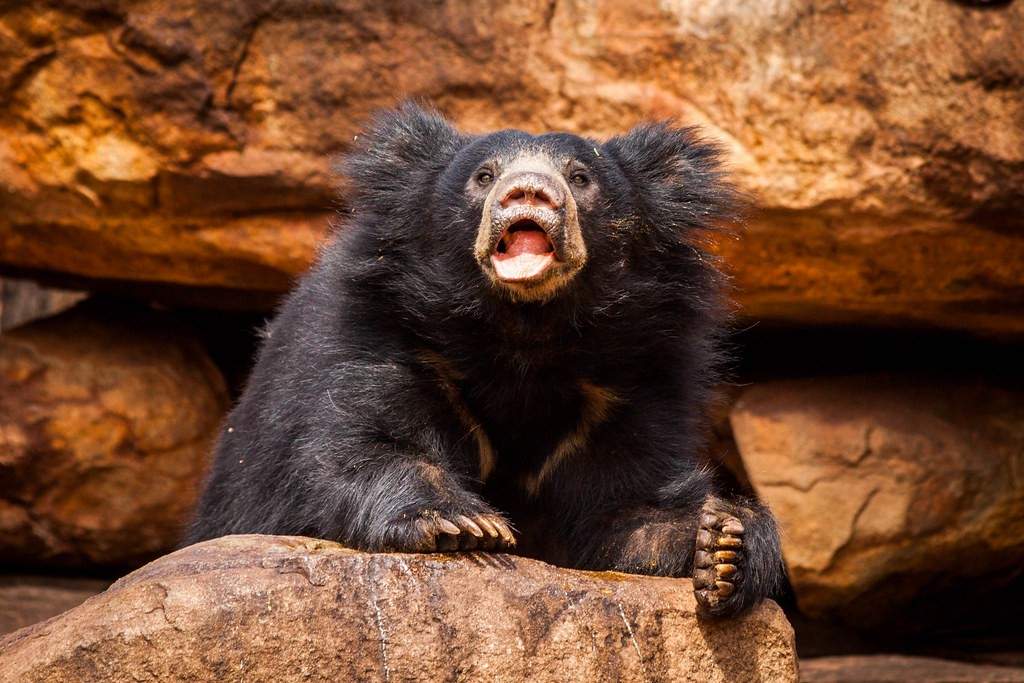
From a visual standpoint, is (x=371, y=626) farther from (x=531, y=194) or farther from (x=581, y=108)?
(x=581, y=108)

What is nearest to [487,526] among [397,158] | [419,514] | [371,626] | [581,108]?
[419,514]

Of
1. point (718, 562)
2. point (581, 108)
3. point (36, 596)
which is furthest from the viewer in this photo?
point (36, 596)

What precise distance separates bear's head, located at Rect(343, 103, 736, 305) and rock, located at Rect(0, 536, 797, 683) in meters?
1.08

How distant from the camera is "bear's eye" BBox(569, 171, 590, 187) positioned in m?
4.57

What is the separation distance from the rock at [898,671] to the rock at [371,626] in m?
2.24

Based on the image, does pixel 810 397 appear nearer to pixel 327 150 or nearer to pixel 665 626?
pixel 327 150

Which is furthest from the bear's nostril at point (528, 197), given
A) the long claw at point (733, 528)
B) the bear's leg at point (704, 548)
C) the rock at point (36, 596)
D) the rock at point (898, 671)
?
the rock at point (36, 596)

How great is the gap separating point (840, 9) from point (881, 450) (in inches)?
81.9

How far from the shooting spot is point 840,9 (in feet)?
19.0

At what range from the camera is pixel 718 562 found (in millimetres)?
3762

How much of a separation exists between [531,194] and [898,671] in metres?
2.90

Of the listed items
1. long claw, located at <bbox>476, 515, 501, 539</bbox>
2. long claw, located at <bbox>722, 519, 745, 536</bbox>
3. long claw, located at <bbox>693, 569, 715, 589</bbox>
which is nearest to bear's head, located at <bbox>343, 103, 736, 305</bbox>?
long claw, located at <bbox>476, 515, 501, 539</bbox>

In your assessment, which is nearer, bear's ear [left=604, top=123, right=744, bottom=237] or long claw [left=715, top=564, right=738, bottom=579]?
long claw [left=715, top=564, right=738, bottom=579]

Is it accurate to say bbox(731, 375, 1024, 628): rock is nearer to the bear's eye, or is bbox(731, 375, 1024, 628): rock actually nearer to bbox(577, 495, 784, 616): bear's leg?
bbox(577, 495, 784, 616): bear's leg
